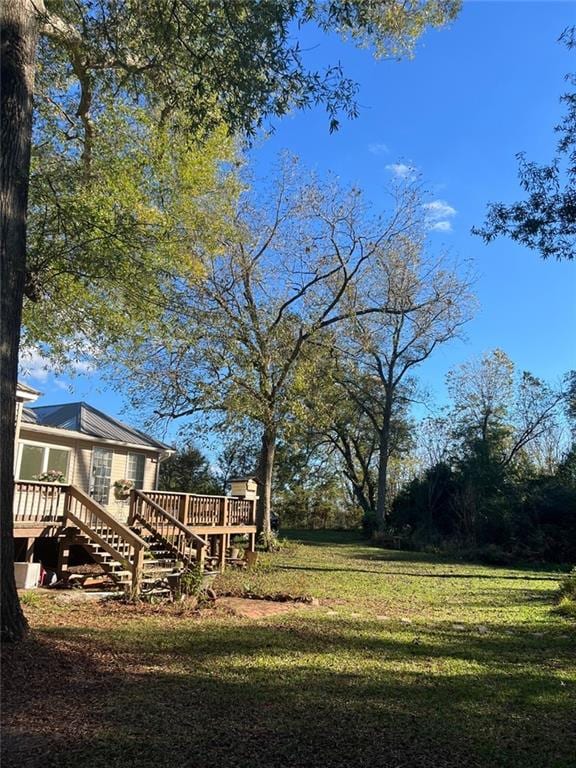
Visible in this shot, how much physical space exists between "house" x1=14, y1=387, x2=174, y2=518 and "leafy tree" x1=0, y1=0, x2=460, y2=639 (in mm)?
8653

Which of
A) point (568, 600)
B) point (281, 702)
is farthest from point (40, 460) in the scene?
point (281, 702)

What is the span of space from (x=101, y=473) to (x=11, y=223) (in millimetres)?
14040

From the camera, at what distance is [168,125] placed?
10.7 metres

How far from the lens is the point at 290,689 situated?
5109mm

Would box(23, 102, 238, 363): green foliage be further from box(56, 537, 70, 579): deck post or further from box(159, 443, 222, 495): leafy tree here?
box(159, 443, 222, 495): leafy tree

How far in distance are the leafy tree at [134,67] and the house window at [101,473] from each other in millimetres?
10240

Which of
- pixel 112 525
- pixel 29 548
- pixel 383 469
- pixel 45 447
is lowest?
pixel 29 548

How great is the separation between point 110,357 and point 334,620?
26.9ft

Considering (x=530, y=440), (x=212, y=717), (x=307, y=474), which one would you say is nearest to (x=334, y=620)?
(x=212, y=717)

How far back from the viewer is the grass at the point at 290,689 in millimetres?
3686

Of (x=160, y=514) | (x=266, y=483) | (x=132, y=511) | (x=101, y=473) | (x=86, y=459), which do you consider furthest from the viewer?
(x=266, y=483)

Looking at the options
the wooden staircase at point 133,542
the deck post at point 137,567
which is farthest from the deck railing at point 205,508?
the deck post at point 137,567

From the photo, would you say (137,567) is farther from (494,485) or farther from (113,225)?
(494,485)

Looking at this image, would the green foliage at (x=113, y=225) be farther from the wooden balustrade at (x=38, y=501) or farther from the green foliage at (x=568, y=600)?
the green foliage at (x=568, y=600)
